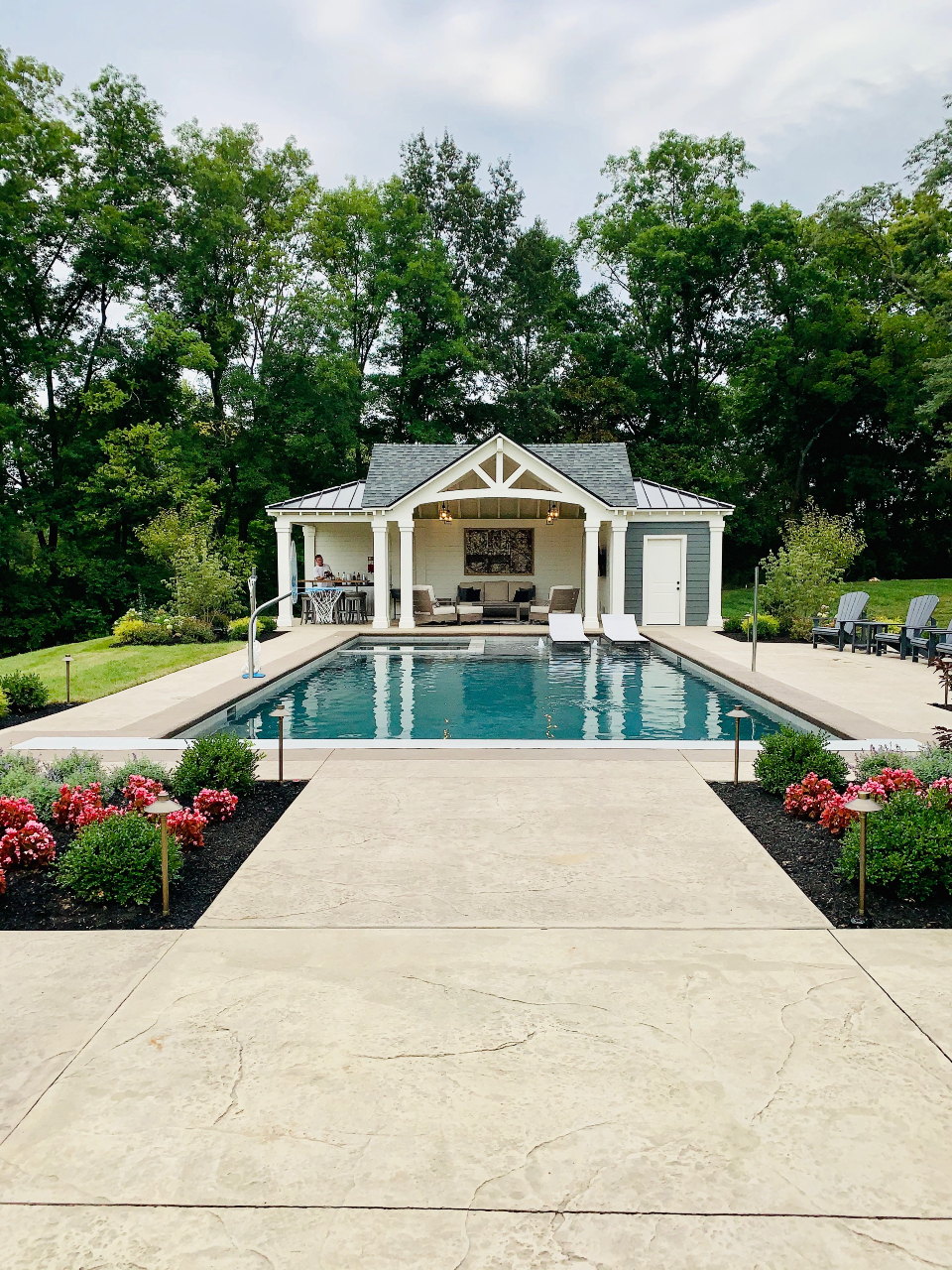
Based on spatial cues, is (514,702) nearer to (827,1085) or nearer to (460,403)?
(827,1085)

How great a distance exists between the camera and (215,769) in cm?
594

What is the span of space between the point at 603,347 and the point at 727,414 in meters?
5.07

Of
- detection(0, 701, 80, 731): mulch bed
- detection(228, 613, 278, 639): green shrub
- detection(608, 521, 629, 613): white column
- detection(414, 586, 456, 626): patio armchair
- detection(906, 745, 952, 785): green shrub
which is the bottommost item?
detection(0, 701, 80, 731): mulch bed

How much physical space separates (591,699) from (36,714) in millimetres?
6519

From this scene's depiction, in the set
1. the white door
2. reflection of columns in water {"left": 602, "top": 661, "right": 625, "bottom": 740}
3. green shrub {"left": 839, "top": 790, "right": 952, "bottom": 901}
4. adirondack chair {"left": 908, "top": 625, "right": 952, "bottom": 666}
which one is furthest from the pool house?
green shrub {"left": 839, "top": 790, "right": 952, "bottom": 901}

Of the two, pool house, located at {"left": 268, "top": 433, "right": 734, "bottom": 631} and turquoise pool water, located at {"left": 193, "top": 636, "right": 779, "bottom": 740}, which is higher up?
pool house, located at {"left": 268, "top": 433, "right": 734, "bottom": 631}

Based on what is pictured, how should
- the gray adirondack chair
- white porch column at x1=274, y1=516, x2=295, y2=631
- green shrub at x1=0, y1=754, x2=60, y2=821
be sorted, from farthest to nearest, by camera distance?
1. white porch column at x1=274, y1=516, x2=295, y2=631
2. the gray adirondack chair
3. green shrub at x1=0, y1=754, x2=60, y2=821

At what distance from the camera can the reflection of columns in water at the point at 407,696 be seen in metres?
9.16

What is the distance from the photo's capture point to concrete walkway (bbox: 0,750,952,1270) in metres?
2.12

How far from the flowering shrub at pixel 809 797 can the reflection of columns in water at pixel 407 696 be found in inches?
158

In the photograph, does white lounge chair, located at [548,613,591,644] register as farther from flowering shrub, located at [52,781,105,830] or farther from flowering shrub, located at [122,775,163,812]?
flowering shrub, located at [52,781,105,830]

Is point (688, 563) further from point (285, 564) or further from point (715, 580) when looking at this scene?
point (285, 564)

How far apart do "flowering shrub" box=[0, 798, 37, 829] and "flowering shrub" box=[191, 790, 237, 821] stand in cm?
97

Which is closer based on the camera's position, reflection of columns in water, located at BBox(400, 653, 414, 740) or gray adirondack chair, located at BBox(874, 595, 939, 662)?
reflection of columns in water, located at BBox(400, 653, 414, 740)
